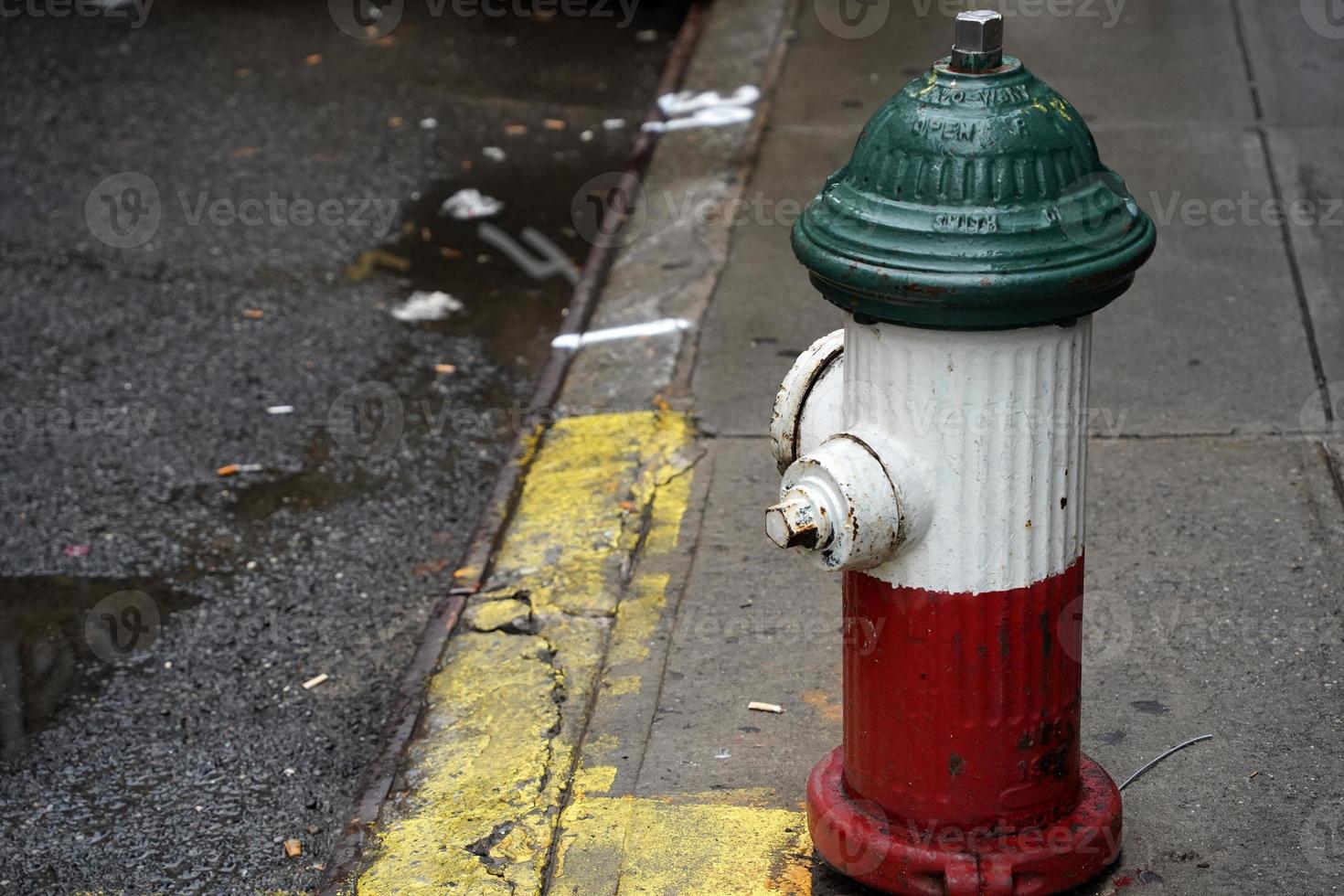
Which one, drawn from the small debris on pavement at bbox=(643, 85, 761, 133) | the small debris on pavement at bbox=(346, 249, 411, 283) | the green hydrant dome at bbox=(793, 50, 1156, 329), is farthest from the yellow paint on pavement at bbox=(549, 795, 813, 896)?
the small debris on pavement at bbox=(643, 85, 761, 133)

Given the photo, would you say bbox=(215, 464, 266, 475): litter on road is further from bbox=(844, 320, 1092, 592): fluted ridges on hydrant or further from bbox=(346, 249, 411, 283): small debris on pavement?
bbox=(844, 320, 1092, 592): fluted ridges on hydrant

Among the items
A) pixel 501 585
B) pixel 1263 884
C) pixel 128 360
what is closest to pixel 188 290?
pixel 128 360

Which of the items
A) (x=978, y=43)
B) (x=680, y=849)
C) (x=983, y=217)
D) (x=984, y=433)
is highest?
(x=978, y=43)

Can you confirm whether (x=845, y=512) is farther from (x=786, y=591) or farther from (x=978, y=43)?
(x=786, y=591)

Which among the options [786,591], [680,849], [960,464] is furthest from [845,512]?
[786,591]

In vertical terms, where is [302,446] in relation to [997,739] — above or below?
below

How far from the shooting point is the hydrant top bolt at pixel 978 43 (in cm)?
229

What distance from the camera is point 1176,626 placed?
347cm

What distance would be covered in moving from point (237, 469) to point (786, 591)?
191cm

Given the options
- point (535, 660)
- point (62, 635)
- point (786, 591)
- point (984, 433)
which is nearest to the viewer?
point (984, 433)

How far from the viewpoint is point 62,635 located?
401 centimetres

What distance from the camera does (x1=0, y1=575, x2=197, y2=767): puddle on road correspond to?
12.3 feet

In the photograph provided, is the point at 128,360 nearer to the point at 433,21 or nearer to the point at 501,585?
the point at 501,585

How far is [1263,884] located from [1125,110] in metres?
4.48
